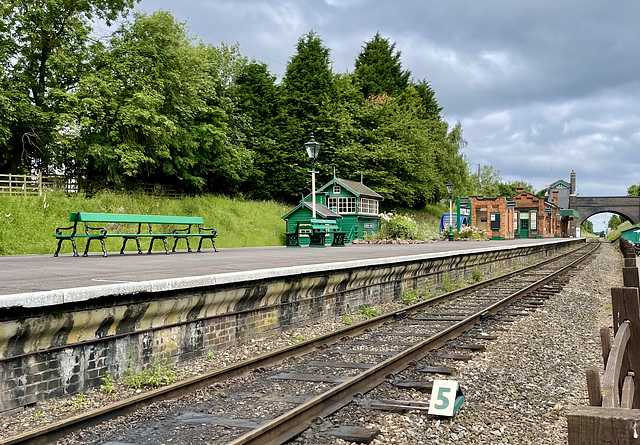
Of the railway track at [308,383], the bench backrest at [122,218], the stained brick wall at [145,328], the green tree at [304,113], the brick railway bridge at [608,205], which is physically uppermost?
the green tree at [304,113]

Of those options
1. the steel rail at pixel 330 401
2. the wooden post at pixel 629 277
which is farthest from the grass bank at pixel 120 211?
the wooden post at pixel 629 277

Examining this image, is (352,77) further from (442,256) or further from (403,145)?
(442,256)

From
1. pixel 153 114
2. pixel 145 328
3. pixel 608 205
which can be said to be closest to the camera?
pixel 145 328

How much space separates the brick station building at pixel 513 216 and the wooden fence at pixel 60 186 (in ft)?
94.0

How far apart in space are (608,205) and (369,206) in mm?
62860

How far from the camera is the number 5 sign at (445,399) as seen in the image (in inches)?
186

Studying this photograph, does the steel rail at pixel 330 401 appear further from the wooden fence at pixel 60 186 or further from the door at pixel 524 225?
the door at pixel 524 225

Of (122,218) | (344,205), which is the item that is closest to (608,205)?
(344,205)

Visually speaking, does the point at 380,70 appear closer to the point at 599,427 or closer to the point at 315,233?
the point at 315,233

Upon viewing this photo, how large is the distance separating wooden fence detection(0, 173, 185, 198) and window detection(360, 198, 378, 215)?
1225 cm

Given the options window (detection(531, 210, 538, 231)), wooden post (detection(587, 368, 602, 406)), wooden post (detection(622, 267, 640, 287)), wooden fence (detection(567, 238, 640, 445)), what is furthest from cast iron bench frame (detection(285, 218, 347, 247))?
window (detection(531, 210, 538, 231))

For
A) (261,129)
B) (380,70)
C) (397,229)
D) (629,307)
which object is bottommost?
(629,307)

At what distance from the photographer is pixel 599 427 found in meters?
1.36

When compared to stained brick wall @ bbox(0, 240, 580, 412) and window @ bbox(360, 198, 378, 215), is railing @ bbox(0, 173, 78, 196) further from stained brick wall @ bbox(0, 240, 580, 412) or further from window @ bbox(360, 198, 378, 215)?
stained brick wall @ bbox(0, 240, 580, 412)
